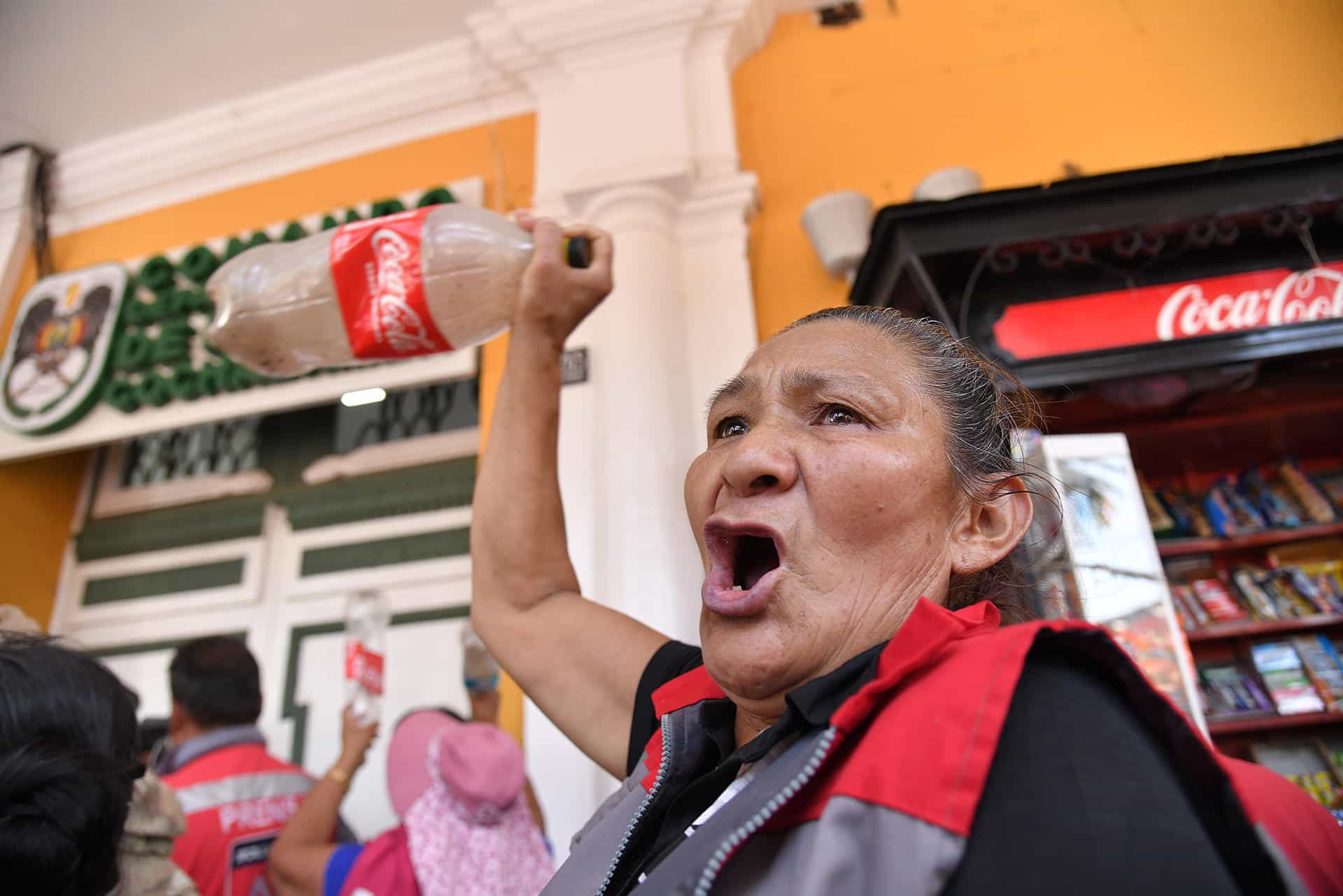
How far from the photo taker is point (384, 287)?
1393 mm

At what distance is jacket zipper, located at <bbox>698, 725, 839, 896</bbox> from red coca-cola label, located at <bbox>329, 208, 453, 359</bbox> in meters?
1.04

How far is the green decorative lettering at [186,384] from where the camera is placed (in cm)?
348

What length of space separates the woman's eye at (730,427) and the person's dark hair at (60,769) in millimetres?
859

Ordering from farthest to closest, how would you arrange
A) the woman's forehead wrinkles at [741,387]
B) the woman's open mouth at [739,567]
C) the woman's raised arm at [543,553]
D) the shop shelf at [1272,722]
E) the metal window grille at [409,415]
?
the metal window grille at [409,415] → the shop shelf at [1272,722] → the woman's raised arm at [543,553] → the woman's forehead wrinkles at [741,387] → the woman's open mouth at [739,567]

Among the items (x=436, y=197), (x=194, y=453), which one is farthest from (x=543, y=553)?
(x=194, y=453)

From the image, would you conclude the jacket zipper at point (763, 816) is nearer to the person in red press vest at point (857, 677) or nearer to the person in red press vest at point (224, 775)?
the person in red press vest at point (857, 677)

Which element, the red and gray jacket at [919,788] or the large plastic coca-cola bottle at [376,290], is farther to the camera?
the large plastic coca-cola bottle at [376,290]

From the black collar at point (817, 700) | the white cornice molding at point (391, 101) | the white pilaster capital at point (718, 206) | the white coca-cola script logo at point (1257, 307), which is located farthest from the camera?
the white cornice molding at point (391, 101)

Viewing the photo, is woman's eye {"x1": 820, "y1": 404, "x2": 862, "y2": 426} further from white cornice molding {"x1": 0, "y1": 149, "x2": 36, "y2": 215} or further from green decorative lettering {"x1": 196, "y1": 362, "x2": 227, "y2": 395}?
white cornice molding {"x1": 0, "y1": 149, "x2": 36, "y2": 215}

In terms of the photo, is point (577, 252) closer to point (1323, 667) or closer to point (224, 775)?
point (224, 775)

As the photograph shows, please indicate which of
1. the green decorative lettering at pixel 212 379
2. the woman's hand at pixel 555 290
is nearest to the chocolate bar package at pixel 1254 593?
the woman's hand at pixel 555 290

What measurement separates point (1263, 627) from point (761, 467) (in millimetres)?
2766

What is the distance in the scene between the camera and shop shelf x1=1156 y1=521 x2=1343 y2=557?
9.28 ft

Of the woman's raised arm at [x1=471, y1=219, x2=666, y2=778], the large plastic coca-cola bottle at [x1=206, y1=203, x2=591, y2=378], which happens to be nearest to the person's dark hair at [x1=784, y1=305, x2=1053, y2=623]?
the woman's raised arm at [x1=471, y1=219, x2=666, y2=778]
